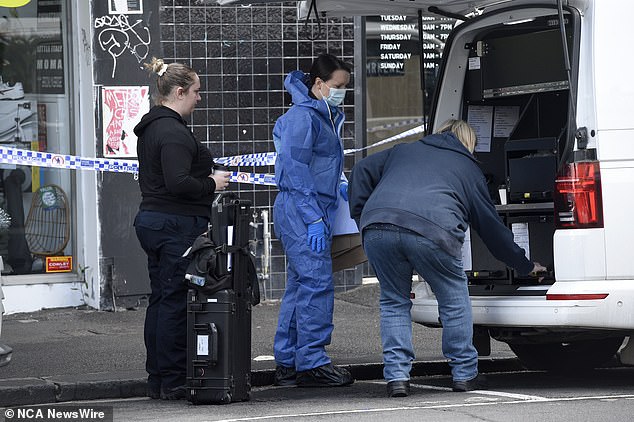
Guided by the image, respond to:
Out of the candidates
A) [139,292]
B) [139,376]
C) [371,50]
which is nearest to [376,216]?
[139,376]

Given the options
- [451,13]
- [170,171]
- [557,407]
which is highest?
[451,13]

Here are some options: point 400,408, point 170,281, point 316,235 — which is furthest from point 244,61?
point 400,408

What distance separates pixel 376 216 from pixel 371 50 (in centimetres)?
525

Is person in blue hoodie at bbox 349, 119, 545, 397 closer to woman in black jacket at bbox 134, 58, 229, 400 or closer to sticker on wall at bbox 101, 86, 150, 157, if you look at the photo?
woman in black jacket at bbox 134, 58, 229, 400

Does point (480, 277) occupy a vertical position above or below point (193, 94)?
below

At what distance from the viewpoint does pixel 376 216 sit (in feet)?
23.8

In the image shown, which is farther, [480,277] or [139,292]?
[139,292]

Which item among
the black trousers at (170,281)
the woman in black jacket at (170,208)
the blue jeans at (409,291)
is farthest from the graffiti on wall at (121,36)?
the blue jeans at (409,291)

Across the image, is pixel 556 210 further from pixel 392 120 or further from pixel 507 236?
pixel 392 120

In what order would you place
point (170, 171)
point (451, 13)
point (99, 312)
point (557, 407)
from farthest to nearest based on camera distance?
point (99, 312) < point (451, 13) < point (170, 171) < point (557, 407)

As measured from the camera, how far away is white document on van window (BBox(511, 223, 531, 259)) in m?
7.71

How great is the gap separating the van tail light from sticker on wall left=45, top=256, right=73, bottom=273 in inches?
220

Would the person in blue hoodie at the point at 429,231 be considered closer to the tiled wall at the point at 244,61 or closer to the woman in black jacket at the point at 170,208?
the woman in black jacket at the point at 170,208

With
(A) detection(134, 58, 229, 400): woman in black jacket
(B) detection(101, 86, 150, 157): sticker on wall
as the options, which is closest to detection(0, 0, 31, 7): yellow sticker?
(B) detection(101, 86, 150, 157): sticker on wall
